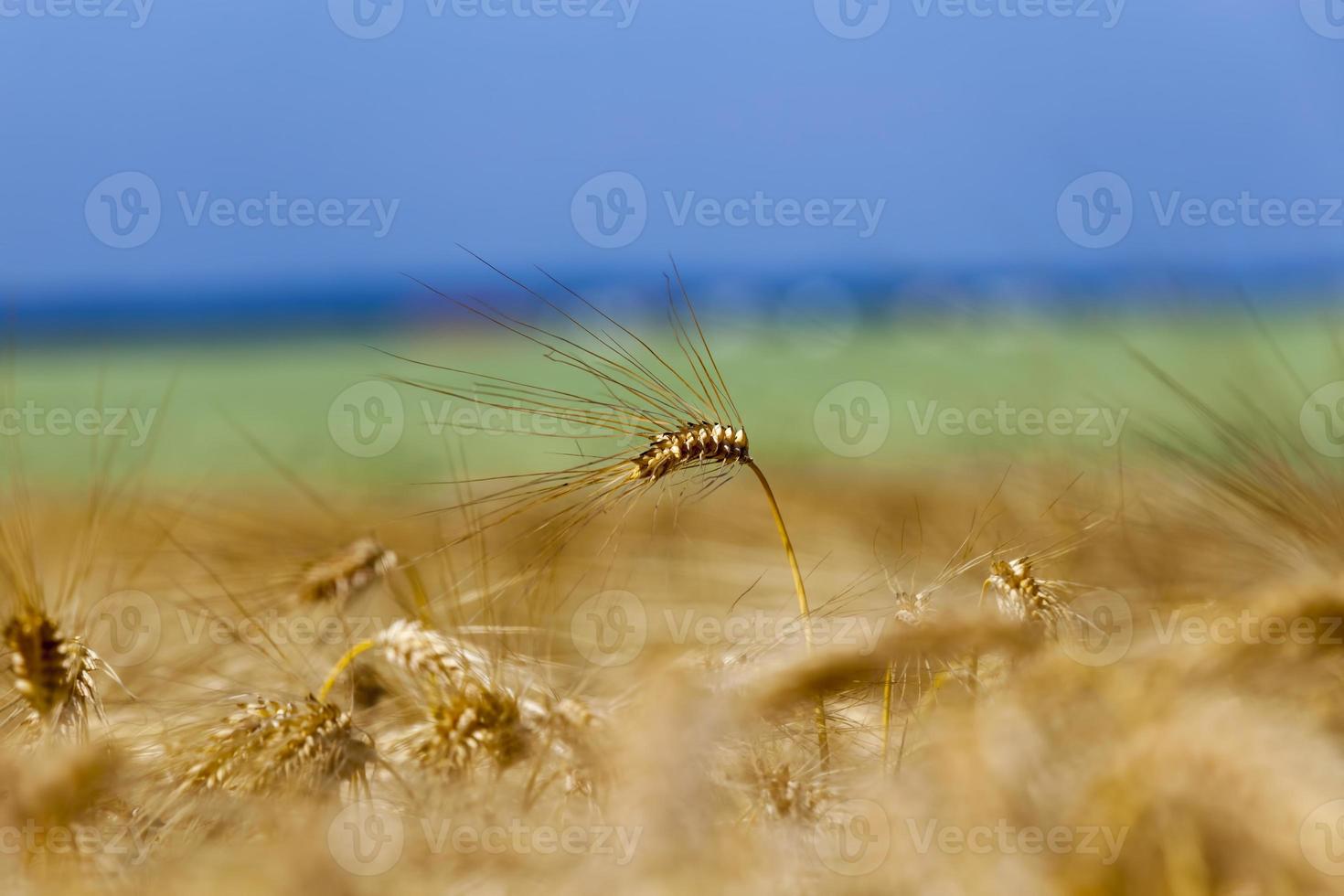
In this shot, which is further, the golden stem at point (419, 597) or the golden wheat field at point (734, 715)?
the golden stem at point (419, 597)

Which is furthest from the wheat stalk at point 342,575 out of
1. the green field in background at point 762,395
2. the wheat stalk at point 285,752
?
the wheat stalk at point 285,752

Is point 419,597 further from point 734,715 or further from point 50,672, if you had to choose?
point 734,715

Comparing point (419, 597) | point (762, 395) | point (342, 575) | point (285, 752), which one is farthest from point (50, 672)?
point (762, 395)

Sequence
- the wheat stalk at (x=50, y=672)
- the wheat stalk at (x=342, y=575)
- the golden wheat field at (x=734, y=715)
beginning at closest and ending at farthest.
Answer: the golden wheat field at (x=734, y=715) → the wheat stalk at (x=50, y=672) → the wheat stalk at (x=342, y=575)

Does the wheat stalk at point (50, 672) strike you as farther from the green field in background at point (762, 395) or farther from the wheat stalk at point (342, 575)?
the wheat stalk at point (342, 575)

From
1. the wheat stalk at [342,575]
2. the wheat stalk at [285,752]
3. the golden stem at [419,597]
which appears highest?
the wheat stalk at [342,575]

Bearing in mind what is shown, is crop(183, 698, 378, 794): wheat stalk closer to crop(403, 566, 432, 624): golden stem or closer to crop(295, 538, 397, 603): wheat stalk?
crop(403, 566, 432, 624): golden stem

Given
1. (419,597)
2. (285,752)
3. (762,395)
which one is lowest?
(285,752)
